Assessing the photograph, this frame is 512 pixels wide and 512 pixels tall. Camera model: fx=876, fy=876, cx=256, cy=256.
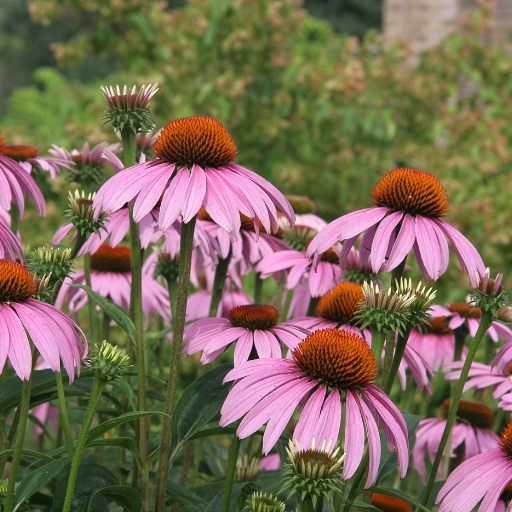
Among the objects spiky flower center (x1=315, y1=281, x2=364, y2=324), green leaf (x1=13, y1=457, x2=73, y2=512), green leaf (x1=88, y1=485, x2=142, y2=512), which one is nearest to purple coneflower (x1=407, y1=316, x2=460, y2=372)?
spiky flower center (x1=315, y1=281, x2=364, y2=324)

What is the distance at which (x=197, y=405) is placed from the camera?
3.14ft

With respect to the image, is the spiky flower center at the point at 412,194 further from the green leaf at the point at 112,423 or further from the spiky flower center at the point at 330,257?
the green leaf at the point at 112,423

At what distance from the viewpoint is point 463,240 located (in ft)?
3.29

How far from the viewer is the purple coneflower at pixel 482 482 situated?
2.84ft

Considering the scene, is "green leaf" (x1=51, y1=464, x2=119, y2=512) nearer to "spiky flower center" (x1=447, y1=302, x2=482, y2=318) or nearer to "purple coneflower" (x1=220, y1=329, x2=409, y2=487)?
"purple coneflower" (x1=220, y1=329, x2=409, y2=487)

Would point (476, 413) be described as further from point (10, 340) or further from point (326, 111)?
point (326, 111)

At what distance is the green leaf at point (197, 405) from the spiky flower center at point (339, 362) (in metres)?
0.13

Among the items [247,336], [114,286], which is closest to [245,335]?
[247,336]

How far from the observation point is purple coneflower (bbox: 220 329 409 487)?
0.79 m

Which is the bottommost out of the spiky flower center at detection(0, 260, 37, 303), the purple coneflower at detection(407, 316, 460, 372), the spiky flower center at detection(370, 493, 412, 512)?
the spiky flower center at detection(370, 493, 412, 512)

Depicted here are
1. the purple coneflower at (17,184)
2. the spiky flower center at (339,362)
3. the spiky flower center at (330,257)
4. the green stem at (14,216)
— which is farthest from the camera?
the spiky flower center at (330,257)

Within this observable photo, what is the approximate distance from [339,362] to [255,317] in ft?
0.65

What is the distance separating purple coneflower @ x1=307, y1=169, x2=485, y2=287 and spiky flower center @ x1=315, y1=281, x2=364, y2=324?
8 cm

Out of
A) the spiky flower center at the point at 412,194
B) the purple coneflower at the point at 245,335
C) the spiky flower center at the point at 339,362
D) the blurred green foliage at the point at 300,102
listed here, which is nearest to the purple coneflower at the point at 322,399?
the spiky flower center at the point at 339,362
